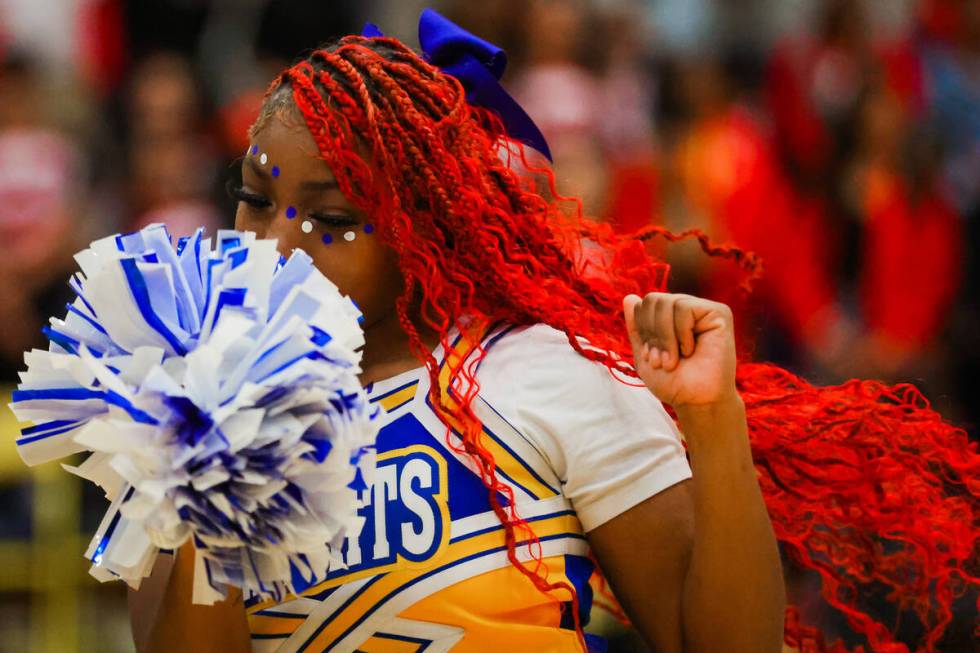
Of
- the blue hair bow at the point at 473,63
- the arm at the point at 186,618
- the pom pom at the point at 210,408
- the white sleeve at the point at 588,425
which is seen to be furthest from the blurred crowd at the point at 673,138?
the pom pom at the point at 210,408

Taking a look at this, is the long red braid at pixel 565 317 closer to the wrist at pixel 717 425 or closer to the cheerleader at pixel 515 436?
the cheerleader at pixel 515 436

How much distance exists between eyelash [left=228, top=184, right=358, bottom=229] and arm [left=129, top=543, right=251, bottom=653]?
491 millimetres

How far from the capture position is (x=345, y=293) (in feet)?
6.38

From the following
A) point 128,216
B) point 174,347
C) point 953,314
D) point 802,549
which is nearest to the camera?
point 174,347

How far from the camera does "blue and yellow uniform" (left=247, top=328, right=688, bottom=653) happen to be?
1831 mm

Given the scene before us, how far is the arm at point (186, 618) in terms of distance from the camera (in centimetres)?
175

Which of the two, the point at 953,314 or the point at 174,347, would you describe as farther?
the point at 953,314

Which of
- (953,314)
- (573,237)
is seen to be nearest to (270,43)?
(953,314)

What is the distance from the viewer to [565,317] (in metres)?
1.99

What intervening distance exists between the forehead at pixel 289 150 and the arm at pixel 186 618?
548mm

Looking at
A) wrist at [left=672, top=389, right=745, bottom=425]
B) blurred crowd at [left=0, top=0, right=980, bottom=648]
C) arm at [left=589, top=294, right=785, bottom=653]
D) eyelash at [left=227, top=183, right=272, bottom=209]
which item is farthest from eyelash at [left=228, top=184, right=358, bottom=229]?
blurred crowd at [left=0, top=0, right=980, bottom=648]

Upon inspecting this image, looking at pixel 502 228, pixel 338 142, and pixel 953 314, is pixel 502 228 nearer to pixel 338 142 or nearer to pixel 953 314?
pixel 338 142

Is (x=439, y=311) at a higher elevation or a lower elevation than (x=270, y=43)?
lower

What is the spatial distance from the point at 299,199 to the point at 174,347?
0.45 m
